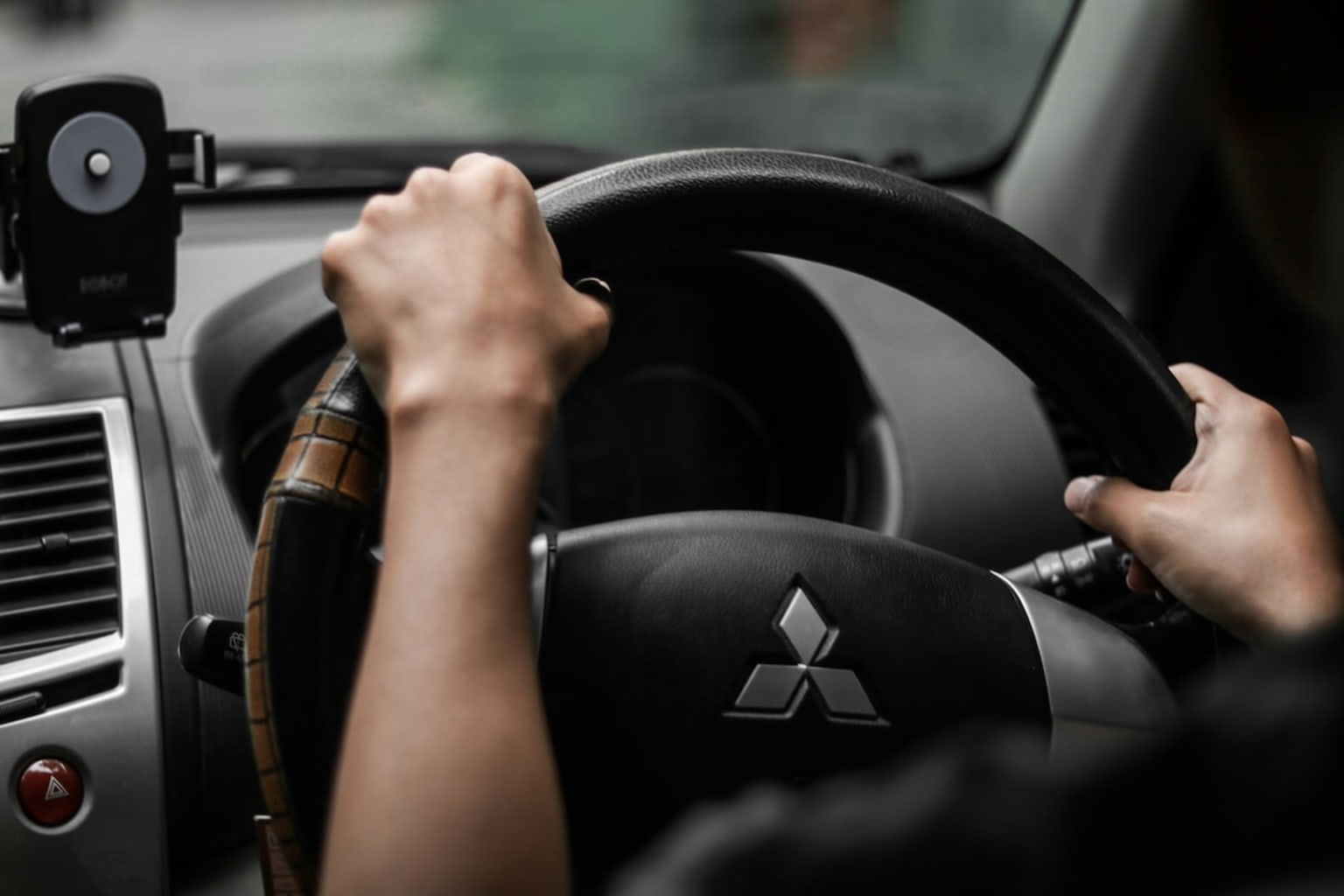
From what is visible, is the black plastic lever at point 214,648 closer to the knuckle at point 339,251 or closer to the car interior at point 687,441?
the car interior at point 687,441

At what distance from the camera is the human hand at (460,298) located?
744 mm

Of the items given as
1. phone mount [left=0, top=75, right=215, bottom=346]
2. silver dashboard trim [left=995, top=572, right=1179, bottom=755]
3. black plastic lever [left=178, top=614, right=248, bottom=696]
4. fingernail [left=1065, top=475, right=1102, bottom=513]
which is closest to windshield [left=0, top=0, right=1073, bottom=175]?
phone mount [left=0, top=75, right=215, bottom=346]

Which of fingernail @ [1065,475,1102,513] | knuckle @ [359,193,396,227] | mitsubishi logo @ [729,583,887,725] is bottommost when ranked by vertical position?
mitsubishi logo @ [729,583,887,725]

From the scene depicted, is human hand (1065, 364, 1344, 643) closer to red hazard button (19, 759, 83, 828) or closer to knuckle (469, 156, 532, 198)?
knuckle (469, 156, 532, 198)

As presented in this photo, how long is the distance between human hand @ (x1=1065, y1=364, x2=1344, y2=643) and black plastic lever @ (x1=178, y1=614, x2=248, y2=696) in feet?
1.83

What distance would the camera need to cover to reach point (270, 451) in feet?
5.39

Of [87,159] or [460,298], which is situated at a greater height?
[460,298]

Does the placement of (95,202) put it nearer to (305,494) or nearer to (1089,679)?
(305,494)

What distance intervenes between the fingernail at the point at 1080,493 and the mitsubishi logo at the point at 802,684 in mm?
228

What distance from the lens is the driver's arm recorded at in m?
0.65

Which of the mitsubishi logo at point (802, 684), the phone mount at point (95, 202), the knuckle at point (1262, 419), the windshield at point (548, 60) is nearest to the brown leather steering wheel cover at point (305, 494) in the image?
the mitsubishi logo at point (802, 684)

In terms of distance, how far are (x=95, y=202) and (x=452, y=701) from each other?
36.5 inches

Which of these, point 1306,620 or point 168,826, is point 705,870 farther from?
point 168,826

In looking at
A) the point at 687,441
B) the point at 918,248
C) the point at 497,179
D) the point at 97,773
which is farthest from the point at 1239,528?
the point at 687,441
